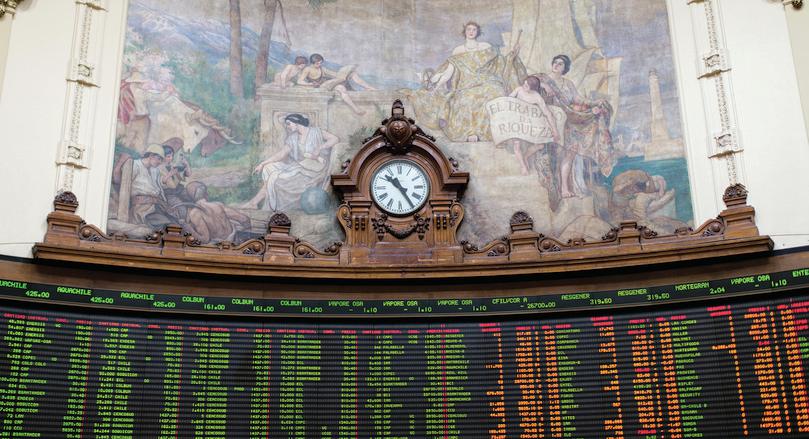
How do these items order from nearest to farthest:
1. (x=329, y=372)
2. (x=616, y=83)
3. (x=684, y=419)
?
(x=684, y=419)
(x=329, y=372)
(x=616, y=83)

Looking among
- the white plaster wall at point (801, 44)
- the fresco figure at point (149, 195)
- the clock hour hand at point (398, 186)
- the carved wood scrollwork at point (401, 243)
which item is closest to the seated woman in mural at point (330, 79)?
the carved wood scrollwork at point (401, 243)

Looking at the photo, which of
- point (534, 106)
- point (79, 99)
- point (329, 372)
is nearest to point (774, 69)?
point (534, 106)

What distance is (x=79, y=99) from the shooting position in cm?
1586

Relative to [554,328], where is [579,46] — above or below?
above

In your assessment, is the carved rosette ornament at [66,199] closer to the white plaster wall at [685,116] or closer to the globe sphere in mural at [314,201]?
the white plaster wall at [685,116]

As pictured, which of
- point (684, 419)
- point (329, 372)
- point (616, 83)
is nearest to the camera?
point (684, 419)

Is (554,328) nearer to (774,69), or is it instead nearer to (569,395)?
(569,395)

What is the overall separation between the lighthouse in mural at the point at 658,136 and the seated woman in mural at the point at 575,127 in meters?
0.69

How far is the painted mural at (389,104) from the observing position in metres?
16.4

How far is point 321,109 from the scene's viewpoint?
56.9 ft

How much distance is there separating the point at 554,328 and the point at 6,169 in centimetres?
899

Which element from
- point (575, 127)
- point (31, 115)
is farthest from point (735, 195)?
point (31, 115)

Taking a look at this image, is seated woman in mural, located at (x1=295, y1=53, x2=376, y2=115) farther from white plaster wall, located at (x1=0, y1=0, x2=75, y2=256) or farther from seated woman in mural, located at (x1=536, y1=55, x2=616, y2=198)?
white plaster wall, located at (x1=0, y1=0, x2=75, y2=256)

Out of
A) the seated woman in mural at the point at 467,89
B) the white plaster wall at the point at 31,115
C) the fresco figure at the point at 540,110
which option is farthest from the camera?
the seated woman in mural at the point at 467,89
